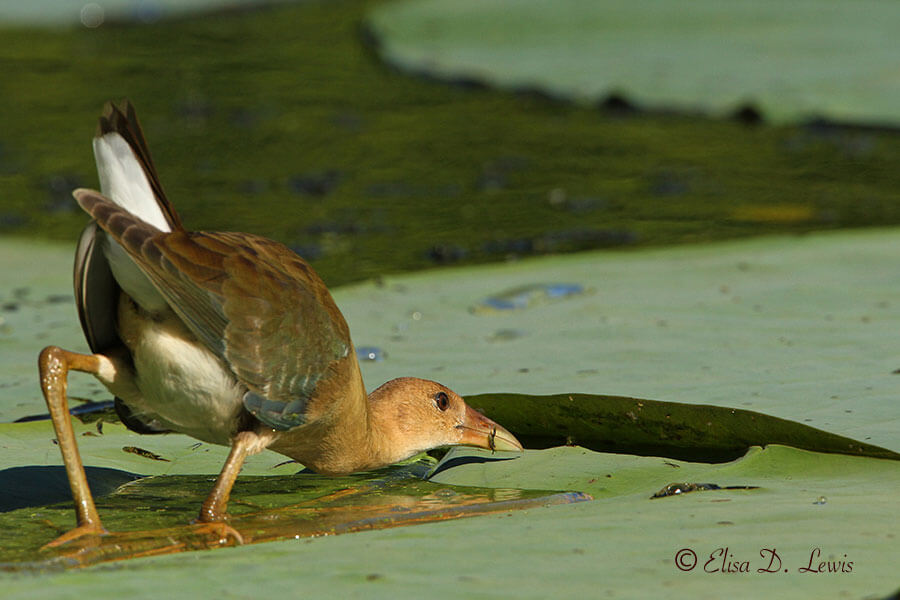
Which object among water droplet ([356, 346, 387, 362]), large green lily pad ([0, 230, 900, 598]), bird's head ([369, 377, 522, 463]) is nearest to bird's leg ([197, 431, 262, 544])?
large green lily pad ([0, 230, 900, 598])

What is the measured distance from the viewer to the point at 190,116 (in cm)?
805

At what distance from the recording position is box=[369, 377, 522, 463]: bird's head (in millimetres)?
3033

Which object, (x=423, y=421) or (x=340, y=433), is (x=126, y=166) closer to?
(x=340, y=433)

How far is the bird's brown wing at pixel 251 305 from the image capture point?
248cm

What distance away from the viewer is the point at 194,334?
2.63 metres

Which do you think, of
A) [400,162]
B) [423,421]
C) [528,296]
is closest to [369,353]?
[423,421]

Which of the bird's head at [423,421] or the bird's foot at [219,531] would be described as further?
the bird's head at [423,421]

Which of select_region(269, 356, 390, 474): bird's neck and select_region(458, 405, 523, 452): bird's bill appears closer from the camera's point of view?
select_region(269, 356, 390, 474): bird's neck

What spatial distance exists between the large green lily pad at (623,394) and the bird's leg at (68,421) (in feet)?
0.70

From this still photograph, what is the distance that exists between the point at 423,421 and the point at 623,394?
50 cm

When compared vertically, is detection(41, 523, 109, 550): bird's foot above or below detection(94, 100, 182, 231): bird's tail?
below

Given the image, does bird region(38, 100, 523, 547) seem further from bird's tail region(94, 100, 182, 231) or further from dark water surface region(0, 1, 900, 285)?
dark water surface region(0, 1, 900, 285)

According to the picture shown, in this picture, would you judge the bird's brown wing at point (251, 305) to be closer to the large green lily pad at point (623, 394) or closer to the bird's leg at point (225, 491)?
the bird's leg at point (225, 491)

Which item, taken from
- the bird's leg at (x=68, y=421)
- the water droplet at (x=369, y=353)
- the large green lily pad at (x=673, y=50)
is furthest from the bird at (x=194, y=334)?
the large green lily pad at (x=673, y=50)
